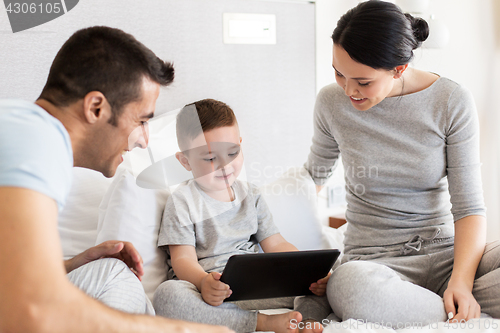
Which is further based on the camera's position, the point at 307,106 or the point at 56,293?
the point at 307,106

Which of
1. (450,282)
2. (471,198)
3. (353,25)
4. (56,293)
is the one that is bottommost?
(450,282)

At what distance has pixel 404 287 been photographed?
92cm

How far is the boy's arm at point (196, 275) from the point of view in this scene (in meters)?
0.93

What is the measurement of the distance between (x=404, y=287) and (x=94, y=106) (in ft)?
2.39

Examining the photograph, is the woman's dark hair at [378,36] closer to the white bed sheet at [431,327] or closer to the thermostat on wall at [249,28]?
the white bed sheet at [431,327]

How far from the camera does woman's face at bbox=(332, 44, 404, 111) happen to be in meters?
1.01

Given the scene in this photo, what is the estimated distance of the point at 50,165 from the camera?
52cm

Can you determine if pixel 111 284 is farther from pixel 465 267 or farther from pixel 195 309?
pixel 465 267

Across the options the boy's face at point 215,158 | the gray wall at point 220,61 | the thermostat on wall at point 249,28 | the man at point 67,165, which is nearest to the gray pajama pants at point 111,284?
the man at point 67,165

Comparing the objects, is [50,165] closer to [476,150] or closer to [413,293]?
[413,293]

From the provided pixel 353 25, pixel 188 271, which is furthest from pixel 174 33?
pixel 188 271

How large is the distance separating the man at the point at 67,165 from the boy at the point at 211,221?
22 centimetres

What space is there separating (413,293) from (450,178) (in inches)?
13.3

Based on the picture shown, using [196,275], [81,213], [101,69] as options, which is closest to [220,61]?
[81,213]
